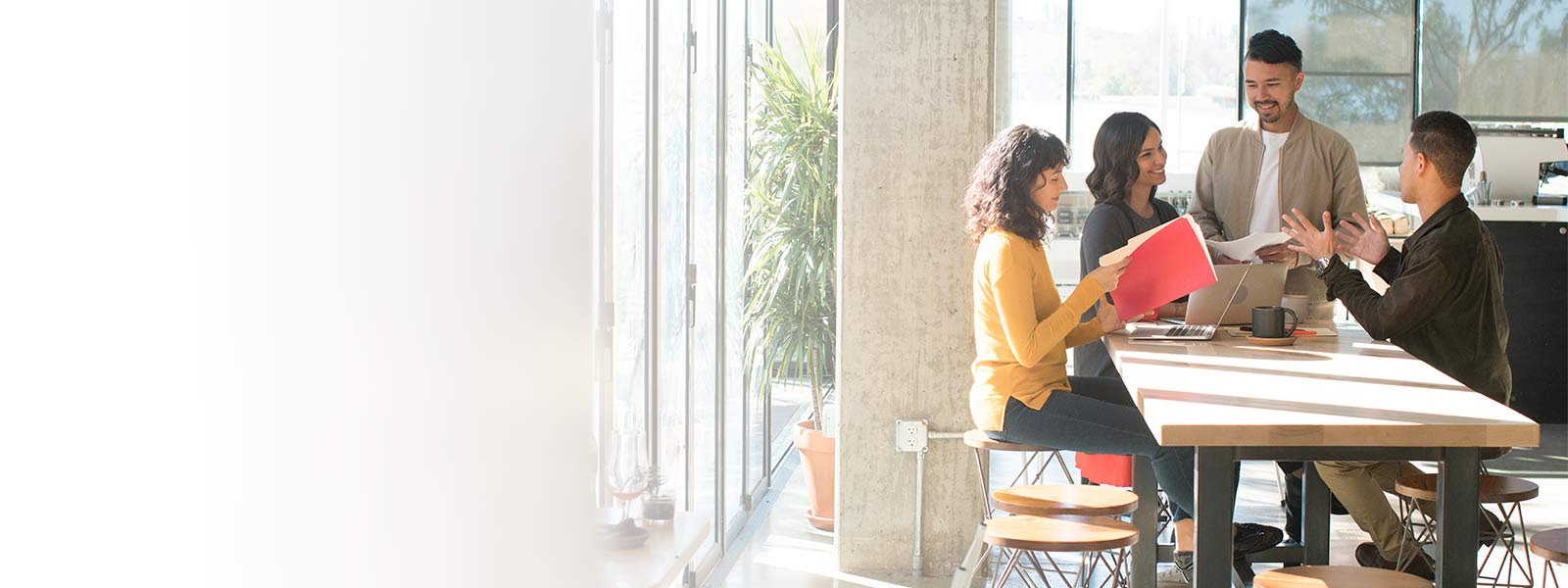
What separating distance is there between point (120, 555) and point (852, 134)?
3591mm

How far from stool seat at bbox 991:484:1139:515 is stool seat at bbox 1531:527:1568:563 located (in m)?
0.89

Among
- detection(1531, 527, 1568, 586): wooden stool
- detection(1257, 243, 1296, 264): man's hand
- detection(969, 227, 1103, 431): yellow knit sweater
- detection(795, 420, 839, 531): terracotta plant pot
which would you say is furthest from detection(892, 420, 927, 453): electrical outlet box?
detection(1531, 527, 1568, 586): wooden stool

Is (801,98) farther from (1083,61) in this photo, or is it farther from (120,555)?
(1083,61)

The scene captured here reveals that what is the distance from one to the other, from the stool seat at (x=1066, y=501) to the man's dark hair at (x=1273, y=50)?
1.53 m

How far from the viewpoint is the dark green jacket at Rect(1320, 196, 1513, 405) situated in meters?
3.48

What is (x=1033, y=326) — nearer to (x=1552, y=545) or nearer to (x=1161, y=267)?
(x=1161, y=267)

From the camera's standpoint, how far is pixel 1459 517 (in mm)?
2393

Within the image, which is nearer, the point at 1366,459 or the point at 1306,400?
the point at 1366,459

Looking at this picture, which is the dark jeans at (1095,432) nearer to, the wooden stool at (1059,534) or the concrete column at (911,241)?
the wooden stool at (1059,534)

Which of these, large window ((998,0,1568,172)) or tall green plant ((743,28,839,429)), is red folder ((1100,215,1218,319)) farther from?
large window ((998,0,1568,172))

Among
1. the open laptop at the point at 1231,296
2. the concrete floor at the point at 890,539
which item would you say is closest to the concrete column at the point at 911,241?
the concrete floor at the point at 890,539

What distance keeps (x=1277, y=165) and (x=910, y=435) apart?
1457 mm

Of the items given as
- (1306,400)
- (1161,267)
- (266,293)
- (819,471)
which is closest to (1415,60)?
(819,471)

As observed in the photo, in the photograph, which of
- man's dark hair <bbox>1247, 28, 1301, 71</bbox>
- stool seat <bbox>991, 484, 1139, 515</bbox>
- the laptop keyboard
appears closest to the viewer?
stool seat <bbox>991, 484, 1139, 515</bbox>
